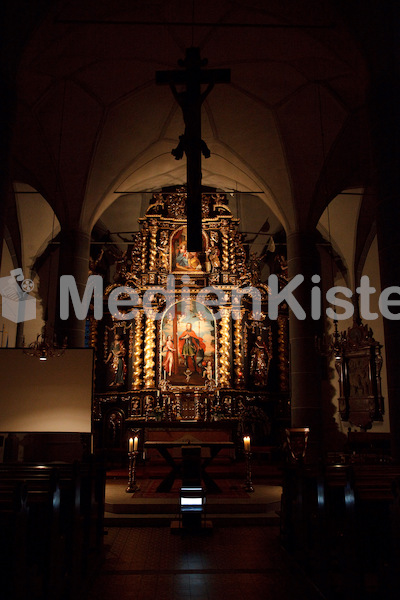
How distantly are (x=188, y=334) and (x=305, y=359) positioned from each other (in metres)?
4.93

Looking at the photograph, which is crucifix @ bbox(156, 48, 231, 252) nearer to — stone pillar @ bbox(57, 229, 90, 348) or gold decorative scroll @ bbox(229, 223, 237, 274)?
stone pillar @ bbox(57, 229, 90, 348)

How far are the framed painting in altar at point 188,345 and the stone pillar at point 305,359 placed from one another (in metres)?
3.78

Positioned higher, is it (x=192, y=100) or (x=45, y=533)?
(x=192, y=100)

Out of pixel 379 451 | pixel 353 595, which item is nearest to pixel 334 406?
→ pixel 379 451

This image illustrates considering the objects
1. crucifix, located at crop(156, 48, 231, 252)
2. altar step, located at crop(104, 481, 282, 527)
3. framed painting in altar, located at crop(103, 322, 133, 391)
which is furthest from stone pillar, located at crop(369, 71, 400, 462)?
framed painting in altar, located at crop(103, 322, 133, 391)

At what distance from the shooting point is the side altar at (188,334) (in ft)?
50.5

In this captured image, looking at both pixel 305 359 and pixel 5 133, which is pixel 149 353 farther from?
pixel 5 133

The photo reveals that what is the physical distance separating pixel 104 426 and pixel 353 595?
1267 centimetres

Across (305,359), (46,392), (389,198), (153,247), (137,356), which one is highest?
(153,247)

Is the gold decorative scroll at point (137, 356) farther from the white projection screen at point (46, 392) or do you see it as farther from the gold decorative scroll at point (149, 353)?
the white projection screen at point (46, 392)

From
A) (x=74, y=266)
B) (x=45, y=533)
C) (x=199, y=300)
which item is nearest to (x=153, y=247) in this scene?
(x=199, y=300)

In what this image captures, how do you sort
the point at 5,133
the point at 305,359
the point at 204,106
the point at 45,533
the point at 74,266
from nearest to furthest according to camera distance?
the point at 45,533 < the point at 5,133 < the point at 305,359 < the point at 204,106 < the point at 74,266

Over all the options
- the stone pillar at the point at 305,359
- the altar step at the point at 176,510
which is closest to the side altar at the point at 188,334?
the stone pillar at the point at 305,359

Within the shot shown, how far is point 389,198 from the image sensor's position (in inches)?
256
